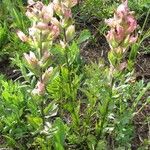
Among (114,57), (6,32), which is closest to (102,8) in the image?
(6,32)

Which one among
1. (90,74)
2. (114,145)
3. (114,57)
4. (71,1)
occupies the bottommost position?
(114,145)

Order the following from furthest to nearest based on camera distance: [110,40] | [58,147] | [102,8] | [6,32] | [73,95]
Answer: [102,8], [6,32], [73,95], [58,147], [110,40]

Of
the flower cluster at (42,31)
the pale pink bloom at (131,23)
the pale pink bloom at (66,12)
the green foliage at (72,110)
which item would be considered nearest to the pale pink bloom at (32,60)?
the flower cluster at (42,31)

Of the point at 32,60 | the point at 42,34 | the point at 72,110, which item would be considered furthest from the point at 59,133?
the point at 42,34

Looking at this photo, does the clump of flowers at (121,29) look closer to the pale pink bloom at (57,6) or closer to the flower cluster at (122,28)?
the flower cluster at (122,28)

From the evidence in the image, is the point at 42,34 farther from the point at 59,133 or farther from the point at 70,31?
the point at 59,133

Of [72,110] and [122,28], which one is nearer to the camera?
[122,28]

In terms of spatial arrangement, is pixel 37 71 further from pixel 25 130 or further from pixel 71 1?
pixel 25 130
